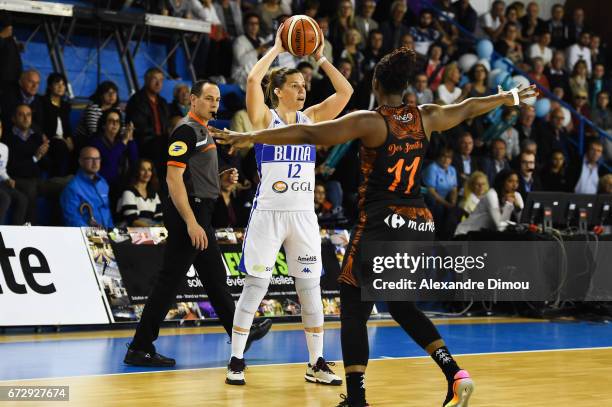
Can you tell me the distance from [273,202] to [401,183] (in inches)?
63.7

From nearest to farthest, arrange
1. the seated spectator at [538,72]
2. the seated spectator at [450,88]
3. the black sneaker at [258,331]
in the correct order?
the black sneaker at [258,331] < the seated spectator at [450,88] < the seated spectator at [538,72]

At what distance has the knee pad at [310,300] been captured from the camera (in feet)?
24.3

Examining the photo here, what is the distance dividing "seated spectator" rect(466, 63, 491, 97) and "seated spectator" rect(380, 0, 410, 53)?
142cm

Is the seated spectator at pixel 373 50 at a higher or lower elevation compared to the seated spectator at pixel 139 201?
higher

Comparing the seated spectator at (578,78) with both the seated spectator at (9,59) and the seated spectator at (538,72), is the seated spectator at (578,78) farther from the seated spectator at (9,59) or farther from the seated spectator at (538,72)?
the seated spectator at (9,59)

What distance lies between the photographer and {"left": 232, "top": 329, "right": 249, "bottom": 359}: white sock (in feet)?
23.9

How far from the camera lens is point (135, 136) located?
13.3 metres

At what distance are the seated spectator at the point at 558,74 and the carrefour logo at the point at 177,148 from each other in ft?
41.5

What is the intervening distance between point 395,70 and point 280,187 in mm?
1731

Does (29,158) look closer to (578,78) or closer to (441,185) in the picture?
(441,185)

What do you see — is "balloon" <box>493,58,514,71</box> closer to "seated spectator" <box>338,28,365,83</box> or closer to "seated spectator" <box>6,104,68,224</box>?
"seated spectator" <box>338,28,365,83</box>

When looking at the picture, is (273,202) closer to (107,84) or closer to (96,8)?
(107,84)

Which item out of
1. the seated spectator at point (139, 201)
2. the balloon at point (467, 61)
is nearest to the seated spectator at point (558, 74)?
the balloon at point (467, 61)

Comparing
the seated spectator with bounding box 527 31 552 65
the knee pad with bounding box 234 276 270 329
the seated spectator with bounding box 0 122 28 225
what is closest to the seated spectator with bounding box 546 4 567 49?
the seated spectator with bounding box 527 31 552 65
